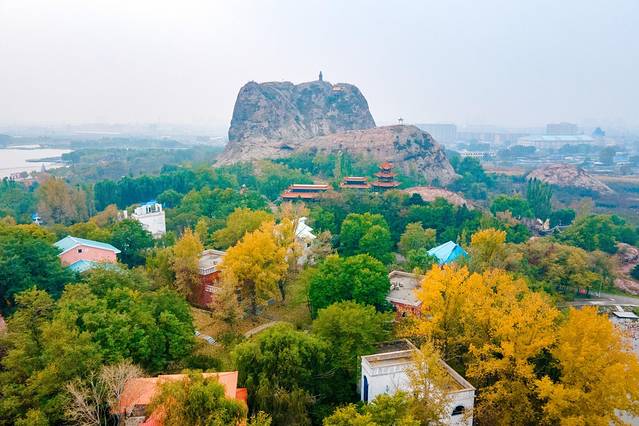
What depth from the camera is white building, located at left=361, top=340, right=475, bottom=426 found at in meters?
11.6

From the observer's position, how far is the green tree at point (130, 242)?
2405cm

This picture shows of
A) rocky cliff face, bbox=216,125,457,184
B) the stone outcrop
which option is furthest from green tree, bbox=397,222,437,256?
rocky cliff face, bbox=216,125,457,184

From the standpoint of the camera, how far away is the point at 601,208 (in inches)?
2410

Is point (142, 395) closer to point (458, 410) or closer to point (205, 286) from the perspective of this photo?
point (458, 410)

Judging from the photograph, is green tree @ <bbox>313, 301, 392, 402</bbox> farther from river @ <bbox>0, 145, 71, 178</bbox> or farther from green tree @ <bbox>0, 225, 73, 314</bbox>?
river @ <bbox>0, 145, 71, 178</bbox>

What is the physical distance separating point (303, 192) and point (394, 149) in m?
25.7

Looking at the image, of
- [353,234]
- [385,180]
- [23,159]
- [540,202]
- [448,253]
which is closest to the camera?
[448,253]

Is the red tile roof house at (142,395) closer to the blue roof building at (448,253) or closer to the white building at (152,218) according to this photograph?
the blue roof building at (448,253)

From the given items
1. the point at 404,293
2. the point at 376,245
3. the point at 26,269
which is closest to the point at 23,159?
the point at 26,269

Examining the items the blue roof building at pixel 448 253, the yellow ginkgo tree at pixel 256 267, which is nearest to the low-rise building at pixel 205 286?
the yellow ginkgo tree at pixel 256 267

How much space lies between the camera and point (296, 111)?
87.9m

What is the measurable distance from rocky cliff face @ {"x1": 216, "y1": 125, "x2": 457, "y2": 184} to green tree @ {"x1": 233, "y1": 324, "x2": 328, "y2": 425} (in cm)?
5168

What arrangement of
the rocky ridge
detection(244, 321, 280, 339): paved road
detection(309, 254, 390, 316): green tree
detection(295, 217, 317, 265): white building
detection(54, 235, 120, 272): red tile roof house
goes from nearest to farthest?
detection(309, 254, 390, 316): green tree → detection(244, 321, 280, 339): paved road → detection(54, 235, 120, 272): red tile roof house → detection(295, 217, 317, 265): white building → the rocky ridge

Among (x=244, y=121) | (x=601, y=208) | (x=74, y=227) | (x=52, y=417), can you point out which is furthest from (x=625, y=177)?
(x=52, y=417)
